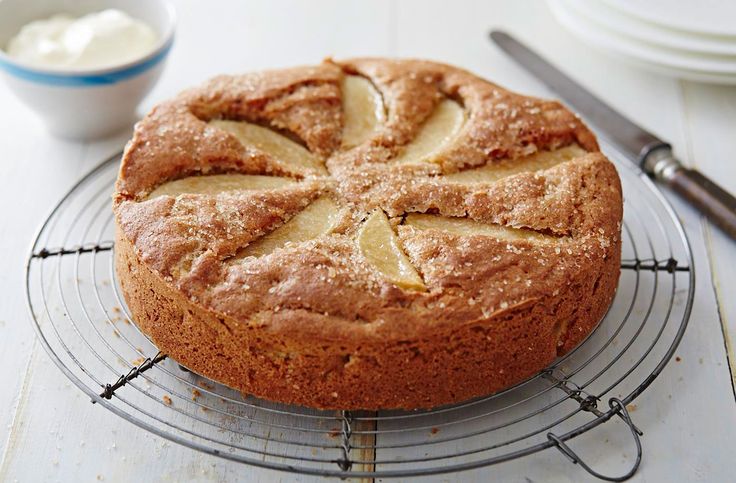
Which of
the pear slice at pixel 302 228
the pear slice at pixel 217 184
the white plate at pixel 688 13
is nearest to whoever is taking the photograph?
the pear slice at pixel 302 228

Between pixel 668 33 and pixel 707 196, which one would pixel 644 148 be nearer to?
pixel 707 196

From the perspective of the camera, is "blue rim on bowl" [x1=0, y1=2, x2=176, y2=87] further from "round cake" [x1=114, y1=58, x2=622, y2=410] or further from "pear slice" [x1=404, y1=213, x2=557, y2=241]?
"pear slice" [x1=404, y1=213, x2=557, y2=241]

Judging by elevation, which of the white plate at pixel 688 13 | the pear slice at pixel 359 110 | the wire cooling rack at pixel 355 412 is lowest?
the wire cooling rack at pixel 355 412

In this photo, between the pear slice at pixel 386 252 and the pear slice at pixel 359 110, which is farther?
the pear slice at pixel 359 110

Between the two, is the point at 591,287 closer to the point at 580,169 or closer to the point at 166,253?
the point at 580,169

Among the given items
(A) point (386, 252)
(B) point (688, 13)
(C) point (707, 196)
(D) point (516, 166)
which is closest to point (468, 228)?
(A) point (386, 252)

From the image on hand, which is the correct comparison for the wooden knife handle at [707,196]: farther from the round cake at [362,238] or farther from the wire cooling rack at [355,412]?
the round cake at [362,238]

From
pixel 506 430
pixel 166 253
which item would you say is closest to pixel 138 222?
pixel 166 253

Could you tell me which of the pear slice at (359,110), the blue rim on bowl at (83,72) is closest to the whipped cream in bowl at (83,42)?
the blue rim on bowl at (83,72)
